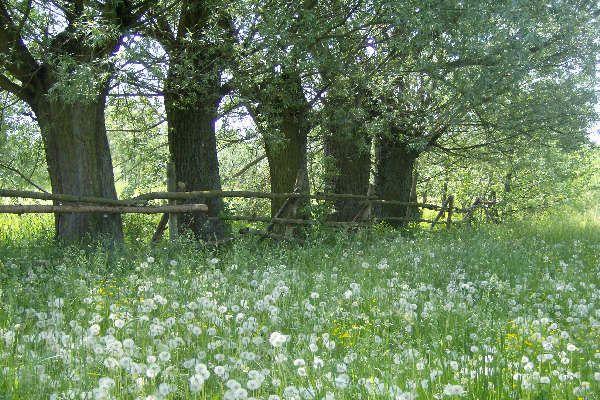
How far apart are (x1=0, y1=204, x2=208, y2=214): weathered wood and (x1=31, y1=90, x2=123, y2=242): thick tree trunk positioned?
3.25 feet

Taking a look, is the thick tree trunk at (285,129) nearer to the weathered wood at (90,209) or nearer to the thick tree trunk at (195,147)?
the thick tree trunk at (195,147)

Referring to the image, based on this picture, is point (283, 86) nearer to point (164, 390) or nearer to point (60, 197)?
point (60, 197)

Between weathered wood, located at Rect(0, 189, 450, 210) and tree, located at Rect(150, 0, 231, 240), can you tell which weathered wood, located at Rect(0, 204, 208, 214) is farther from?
tree, located at Rect(150, 0, 231, 240)

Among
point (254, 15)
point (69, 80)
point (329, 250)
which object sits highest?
point (254, 15)

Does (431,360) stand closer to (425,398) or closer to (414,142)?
(425,398)

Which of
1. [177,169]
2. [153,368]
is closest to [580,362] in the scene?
[153,368]

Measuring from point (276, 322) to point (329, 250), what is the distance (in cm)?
488

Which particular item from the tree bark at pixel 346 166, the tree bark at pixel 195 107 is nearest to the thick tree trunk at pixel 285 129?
the tree bark at pixel 346 166

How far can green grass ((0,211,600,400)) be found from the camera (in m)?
3.56

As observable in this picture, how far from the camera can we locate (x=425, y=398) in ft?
11.1

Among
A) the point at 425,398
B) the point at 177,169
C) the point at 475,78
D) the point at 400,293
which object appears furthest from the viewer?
the point at 177,169

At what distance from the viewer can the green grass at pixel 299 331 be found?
3562 millimetres

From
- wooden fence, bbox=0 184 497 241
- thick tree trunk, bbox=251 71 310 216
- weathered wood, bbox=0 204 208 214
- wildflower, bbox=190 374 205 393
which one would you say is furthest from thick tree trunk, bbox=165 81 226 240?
wildflower, bbox=190 374 205 393

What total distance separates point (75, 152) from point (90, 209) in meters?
2.08
